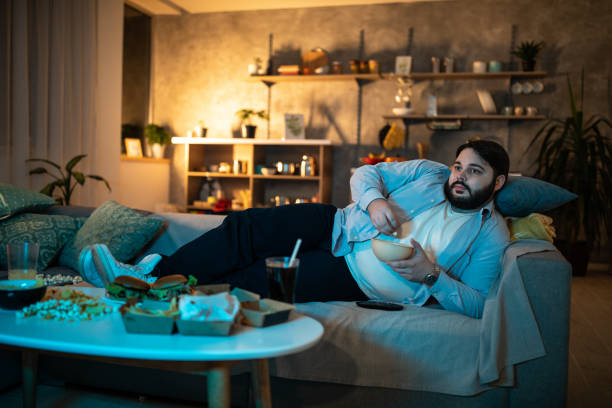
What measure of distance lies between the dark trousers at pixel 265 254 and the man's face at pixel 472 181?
1.53 ft

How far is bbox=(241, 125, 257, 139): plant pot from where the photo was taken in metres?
5.48

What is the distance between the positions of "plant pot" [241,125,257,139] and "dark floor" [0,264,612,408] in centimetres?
331

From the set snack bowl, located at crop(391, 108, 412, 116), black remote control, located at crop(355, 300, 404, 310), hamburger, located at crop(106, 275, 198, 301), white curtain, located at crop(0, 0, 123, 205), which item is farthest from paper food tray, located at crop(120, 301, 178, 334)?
snack bowl, located at crop(391, 108, 412, 116)

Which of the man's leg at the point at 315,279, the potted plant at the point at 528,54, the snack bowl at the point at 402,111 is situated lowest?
the man's leg at the point at 315,279

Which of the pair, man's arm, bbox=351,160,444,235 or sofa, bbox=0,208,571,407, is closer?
sofa, bbox=0,208,571,407

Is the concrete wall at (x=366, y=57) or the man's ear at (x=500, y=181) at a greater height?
the concrete wall at (x=366, y=57)

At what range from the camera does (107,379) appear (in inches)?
67.2

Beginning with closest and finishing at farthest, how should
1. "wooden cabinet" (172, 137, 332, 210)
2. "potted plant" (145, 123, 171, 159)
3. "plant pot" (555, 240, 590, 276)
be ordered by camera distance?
1. "plant pot" (555, 240, 590, 276)
2. "wooden cabinet" (172, 137, 332, 210)
3. "potted plant" (145, 123, 171, 159)

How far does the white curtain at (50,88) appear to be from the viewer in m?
3.77

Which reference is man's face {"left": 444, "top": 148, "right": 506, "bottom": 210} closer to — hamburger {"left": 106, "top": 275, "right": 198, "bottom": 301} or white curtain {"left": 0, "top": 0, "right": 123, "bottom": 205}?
hamburger {"left": 106, "top": 275, "right": 198, "bottom": 301}

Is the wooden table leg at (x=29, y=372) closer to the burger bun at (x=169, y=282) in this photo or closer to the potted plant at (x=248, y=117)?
the burger bun at (x=169, y=282)

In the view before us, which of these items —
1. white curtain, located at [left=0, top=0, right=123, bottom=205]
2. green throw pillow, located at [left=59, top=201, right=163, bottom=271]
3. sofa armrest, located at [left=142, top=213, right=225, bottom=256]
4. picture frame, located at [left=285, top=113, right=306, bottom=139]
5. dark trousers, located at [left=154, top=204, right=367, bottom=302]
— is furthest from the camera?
picture frame, located at [left=285, top=113, right=306, bottom=139]

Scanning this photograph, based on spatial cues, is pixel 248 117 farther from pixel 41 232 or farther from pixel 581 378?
pixel 581 378

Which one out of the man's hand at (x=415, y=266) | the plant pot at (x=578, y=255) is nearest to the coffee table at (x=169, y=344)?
the man's hand at (x=415, y=266)
